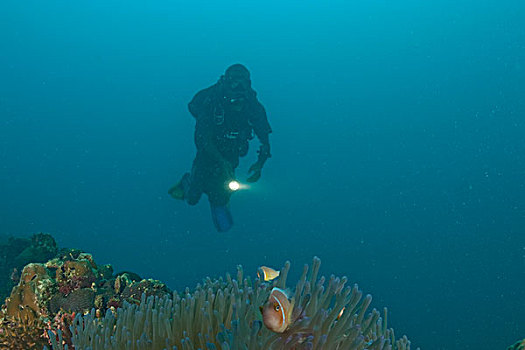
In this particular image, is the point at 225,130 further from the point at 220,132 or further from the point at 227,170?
the point at 227,170

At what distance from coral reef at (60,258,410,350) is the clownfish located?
0.15 feet

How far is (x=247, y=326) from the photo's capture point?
150 cm

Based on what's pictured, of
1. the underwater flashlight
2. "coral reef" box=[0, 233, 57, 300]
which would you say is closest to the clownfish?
"coral reef" box=[0, 233, 57, 300]

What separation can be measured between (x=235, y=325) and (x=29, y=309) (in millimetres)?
2948

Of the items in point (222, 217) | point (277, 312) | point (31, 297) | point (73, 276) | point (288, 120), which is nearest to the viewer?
point (277, 312)

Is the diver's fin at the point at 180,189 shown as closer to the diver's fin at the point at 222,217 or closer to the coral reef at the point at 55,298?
the diver's fin at the point at 222,217

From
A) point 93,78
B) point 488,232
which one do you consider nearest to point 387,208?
point 488,232

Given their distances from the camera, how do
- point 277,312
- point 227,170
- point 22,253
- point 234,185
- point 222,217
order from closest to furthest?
point 277,312, point 22,253, point 234,185, point 227,170, point 222,217

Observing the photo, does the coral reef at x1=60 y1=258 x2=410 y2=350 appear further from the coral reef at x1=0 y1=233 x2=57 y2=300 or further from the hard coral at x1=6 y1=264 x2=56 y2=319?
the coral reef at x1=0 y1=233 x2=57 y2=300

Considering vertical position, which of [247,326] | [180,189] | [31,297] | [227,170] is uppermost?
[180,189]

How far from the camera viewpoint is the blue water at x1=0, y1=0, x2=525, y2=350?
84.8 meters

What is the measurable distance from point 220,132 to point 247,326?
25.7ft

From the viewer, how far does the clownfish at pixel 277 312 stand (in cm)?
145

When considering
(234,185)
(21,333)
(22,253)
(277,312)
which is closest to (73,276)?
(21,333)
